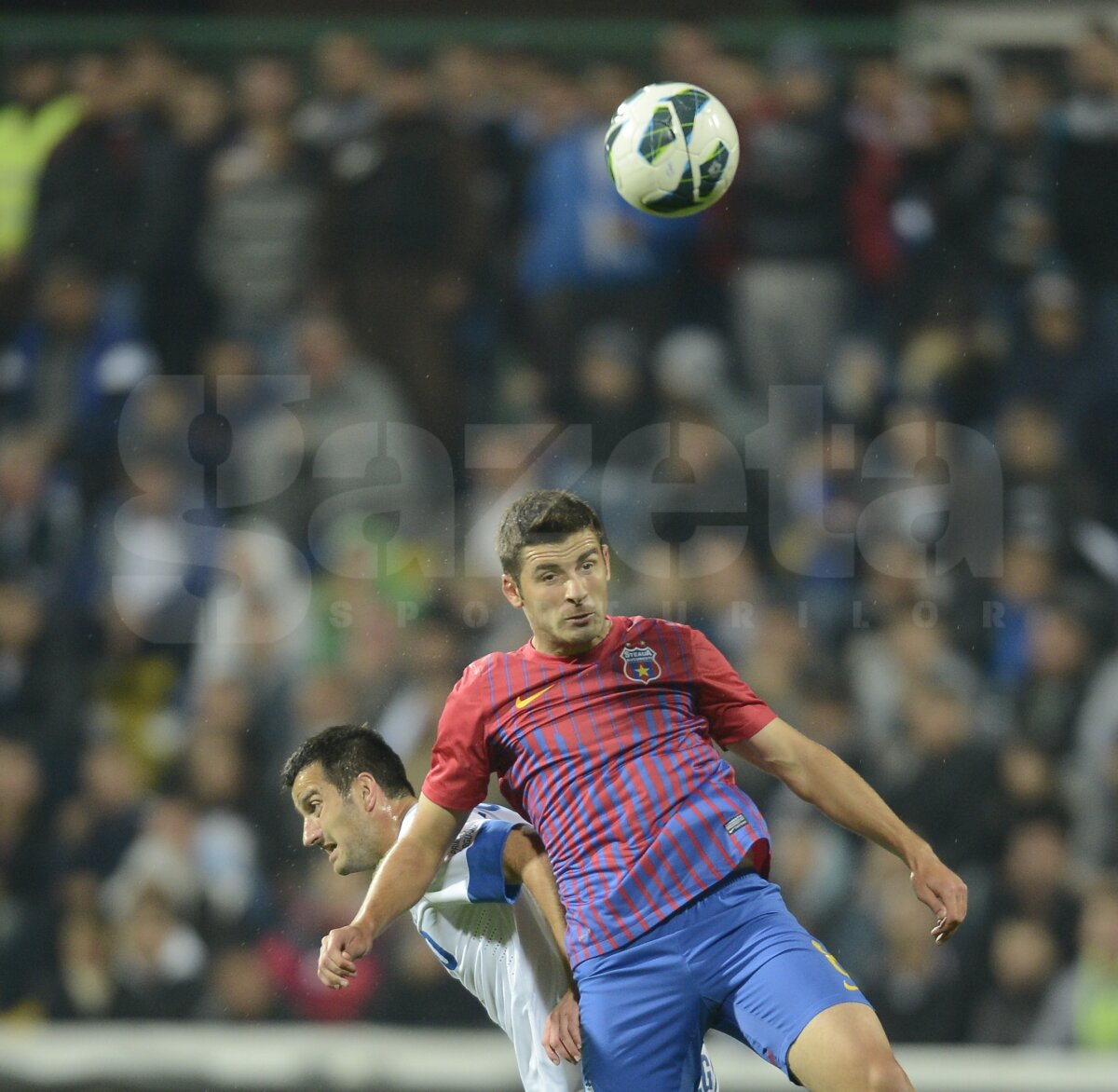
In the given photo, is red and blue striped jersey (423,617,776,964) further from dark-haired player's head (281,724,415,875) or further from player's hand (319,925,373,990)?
player's hand (319,925,373,990)

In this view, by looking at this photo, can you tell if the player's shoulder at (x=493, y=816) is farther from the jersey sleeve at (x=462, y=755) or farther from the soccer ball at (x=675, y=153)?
the soccer ball at (x=675, y=153)

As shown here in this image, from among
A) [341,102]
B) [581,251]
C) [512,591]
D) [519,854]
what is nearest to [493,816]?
[519,854]

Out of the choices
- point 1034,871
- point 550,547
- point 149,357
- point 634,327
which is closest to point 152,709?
point 149,357

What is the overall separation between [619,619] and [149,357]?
479cm

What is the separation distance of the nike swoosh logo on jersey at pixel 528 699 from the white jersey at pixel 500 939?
261 mm

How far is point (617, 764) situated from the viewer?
3383 mm

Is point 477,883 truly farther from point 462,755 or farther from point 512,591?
point 512,591

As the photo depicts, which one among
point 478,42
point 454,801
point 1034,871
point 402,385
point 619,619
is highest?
point 478,42

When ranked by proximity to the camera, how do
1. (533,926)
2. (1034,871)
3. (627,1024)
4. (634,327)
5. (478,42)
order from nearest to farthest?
1. (627,1024)
2. (533,926)
3. (1034,871)
4. (634,327)
5. (478,42)

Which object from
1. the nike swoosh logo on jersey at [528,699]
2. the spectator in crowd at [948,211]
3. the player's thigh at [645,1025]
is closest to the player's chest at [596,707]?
the nike swoosh logo on jersey at [528,699]

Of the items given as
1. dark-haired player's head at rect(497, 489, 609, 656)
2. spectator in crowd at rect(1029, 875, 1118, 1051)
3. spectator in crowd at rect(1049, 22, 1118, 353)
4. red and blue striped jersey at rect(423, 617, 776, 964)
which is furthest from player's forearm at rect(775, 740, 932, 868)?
spectator in crowd at rect(1049, 22, 1118, 353)

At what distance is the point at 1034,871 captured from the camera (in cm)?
669

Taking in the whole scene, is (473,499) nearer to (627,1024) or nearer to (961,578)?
(961,578)

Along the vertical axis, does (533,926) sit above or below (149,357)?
below
